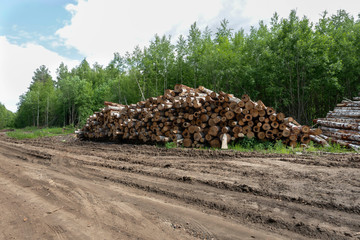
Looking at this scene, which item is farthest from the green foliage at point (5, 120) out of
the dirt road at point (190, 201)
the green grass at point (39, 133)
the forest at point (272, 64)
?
the dirt road at point (190, 201)

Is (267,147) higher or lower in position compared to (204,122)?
lower

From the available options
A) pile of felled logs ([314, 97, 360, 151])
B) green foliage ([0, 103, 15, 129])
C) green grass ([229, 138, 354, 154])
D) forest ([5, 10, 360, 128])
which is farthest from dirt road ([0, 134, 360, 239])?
green foliage ([0, 103, 15, 129])

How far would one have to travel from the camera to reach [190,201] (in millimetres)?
3109

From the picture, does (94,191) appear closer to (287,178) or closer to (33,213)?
(33,213)

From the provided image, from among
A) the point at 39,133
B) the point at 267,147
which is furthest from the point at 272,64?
the point at 39,133

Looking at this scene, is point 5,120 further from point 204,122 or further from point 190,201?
point 190,201

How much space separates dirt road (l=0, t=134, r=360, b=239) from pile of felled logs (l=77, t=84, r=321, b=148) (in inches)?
94.7

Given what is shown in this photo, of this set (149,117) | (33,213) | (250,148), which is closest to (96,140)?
(149,117)

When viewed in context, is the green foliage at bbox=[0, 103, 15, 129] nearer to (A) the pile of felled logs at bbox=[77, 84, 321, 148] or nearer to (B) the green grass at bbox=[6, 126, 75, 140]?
(B) the green grass at bbox=[6, 126, 75, 140]

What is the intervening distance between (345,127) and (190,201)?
7.54m

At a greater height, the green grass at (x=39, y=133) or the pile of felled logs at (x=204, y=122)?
the pile of felled logs at (x=204, y=122)

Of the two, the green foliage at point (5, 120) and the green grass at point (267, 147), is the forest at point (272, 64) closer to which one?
the green grass at point (267, 147)

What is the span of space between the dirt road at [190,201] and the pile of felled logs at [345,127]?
251 cm

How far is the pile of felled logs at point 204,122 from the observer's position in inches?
292
